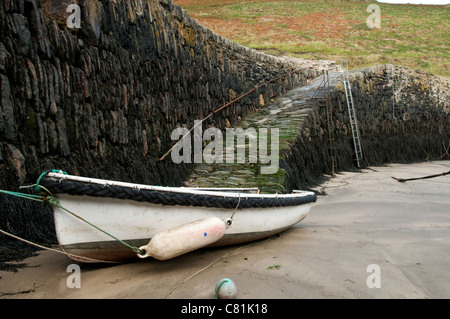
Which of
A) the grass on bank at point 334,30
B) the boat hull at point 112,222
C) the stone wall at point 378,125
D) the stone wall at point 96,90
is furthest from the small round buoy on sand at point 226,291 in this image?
the grass on bank at point 334,30

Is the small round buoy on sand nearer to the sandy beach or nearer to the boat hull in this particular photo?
the sandy beach

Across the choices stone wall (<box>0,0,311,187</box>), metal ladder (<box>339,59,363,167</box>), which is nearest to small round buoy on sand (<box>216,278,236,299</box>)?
stone wall (<box>0,0,311,187</box>)

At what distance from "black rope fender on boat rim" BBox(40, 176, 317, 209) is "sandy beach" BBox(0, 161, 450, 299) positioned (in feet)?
1.63

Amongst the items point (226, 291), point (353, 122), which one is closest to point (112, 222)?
point (226, 291)

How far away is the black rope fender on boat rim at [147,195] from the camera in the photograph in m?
2.69

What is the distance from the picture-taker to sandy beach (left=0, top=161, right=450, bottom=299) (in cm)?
269

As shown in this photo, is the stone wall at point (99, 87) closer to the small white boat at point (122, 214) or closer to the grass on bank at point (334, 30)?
the small white boat at point (122, 214)

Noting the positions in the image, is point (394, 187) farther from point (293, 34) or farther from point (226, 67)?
point (293, 34)

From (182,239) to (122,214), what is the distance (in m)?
0.50

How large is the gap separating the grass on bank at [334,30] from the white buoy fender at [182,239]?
60.1ft

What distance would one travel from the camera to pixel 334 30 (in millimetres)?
28781

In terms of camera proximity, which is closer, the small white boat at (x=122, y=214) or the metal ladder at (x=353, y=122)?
the small white boat at (x=122, y=214)

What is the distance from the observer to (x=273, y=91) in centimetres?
1298

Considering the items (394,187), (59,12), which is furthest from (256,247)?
(394,187)
